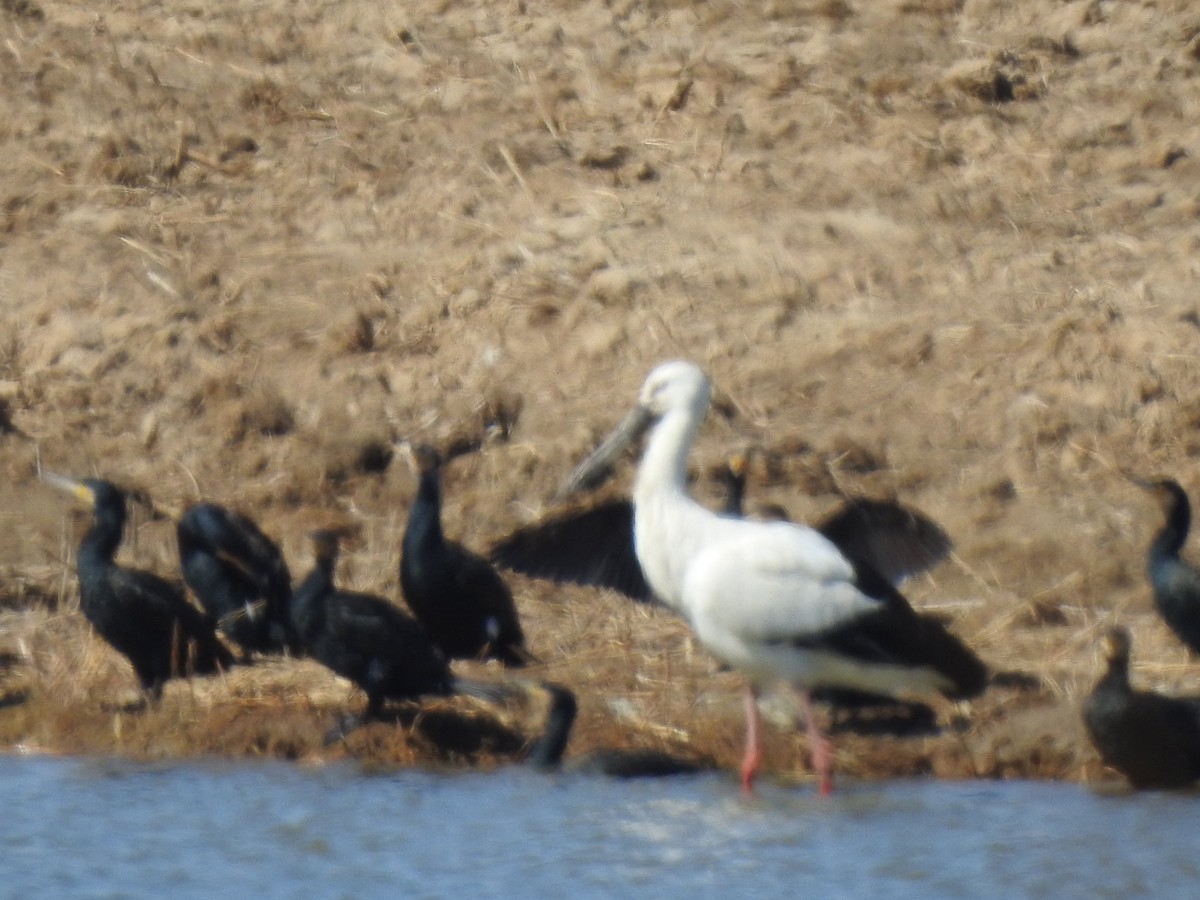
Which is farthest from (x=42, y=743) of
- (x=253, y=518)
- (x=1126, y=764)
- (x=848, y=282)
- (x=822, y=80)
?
A: (x=822, y=80)

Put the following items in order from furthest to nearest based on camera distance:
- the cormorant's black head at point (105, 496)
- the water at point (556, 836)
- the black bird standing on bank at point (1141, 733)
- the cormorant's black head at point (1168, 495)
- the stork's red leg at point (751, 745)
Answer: the cormorant's black head at point (105, 496), the cormorant's black head at point (1168, 495), the stork's red leg at point (751, 745), the black bird standing on bank at point (1141, 733), the water at point (556, 836)

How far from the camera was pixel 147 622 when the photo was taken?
1091 centimetres

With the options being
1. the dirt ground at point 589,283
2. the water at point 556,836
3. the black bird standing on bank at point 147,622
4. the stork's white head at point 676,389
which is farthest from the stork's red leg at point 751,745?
the black bird standing on bank at point 147,622

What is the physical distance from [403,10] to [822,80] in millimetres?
2745

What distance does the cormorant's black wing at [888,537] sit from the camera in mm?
10734

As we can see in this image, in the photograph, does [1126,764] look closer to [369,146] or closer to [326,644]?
[326,644]

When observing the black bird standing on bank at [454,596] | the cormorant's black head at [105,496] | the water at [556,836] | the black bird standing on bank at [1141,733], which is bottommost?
the water at [556,836]

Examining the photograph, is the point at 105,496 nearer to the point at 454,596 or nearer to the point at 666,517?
the point at 454,596

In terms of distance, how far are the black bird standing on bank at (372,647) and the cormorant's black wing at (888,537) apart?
1617 mm

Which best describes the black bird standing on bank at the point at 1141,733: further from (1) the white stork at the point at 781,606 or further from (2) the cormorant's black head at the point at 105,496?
(2) the cormorant's black head at the point at 105,496

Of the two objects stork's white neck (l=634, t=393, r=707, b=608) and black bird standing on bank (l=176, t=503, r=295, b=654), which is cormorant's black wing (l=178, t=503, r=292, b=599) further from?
stork's white neck (l=634, t=393, r=707, b=608)

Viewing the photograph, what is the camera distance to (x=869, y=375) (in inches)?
539

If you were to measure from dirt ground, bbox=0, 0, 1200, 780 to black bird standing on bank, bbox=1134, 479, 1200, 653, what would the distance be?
0.88ft

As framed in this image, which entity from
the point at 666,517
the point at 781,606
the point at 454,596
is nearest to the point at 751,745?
the point at 781,606
